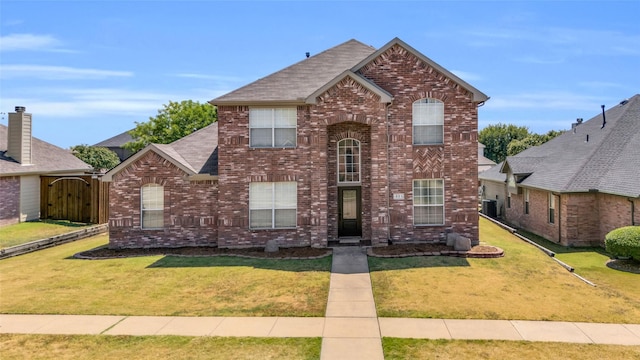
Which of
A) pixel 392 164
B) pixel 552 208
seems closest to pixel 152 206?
pixel 392 164

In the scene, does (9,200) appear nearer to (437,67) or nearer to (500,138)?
(437,67)

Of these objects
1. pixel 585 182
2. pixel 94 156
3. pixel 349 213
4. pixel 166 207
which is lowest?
pixel 349 213

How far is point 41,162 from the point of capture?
84.1ft

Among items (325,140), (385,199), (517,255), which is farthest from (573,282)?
(325,140)

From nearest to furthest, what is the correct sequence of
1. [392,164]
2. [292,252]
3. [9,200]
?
[292,252]
[392,164]
[9,200]

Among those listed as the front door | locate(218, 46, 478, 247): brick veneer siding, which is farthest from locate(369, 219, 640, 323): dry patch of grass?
the front door

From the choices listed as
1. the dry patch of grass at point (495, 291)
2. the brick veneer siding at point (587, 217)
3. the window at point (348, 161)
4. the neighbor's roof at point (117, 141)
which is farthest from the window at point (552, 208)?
the neighbor's roof at point (117, 141)

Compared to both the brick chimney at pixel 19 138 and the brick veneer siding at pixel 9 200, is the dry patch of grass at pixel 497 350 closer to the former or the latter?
the brick veneer siding at pixel 9 200

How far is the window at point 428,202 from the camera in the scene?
16641 mm

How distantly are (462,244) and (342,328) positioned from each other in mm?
8323

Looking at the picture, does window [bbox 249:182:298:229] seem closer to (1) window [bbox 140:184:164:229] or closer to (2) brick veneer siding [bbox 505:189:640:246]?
(1) window [bbox 140:184:164:229]

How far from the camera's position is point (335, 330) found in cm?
857

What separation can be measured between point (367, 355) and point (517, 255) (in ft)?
33.9

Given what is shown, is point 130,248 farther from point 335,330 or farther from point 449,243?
point 449,243
